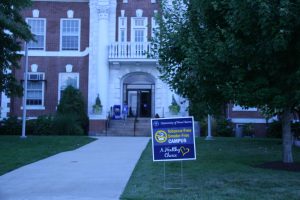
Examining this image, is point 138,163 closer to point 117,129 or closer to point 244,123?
point 117,129

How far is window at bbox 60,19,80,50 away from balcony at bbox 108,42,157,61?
3102mm

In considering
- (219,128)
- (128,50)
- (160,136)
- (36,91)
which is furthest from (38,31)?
(160,136)

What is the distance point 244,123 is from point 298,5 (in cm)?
1904

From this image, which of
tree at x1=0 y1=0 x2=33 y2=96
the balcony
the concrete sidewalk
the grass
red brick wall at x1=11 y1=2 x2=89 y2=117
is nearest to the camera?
the concrete sidewalk

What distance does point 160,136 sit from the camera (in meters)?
8.44

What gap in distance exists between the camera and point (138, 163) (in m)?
12.6

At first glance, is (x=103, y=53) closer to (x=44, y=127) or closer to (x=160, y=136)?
(x=44, y=127)

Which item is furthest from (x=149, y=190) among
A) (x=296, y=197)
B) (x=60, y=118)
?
(x=60, y=118)

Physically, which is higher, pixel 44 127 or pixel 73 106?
pixel 73 106

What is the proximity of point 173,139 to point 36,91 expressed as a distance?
21.7 meters

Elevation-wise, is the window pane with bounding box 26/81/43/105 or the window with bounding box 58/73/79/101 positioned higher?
the window with bounding box 58/73/79/101

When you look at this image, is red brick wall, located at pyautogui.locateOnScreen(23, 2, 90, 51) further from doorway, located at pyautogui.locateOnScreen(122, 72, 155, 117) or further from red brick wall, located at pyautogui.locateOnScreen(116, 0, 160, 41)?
doorway, located at pyautogui.locateOnScreen(122, 72, 155, 117)

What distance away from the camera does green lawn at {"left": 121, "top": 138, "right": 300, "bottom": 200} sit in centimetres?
781

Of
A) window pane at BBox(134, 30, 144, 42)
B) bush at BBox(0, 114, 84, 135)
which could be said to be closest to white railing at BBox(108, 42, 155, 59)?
window pane at BBox(134, 30, 144, 42)
